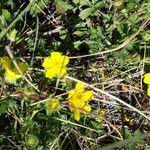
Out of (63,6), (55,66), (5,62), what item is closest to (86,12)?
(63,6)

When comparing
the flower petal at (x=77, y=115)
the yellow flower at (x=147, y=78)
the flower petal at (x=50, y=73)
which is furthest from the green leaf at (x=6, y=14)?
the yellow flower at (x=147, y=78)

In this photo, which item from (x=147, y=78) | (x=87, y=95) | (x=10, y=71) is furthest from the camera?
(x=147, y=78)

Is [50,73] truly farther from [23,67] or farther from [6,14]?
[6,14]

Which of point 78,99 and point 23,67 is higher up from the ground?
point 23,67

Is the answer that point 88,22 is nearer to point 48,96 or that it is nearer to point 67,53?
point 67,53

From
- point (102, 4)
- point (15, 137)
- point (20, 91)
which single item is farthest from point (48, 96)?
point (102, 4)

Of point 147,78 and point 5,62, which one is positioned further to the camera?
point 147,78
